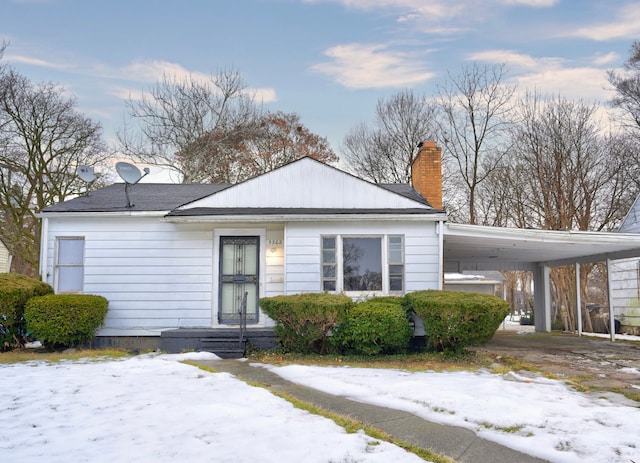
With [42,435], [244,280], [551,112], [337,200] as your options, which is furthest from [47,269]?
[551,112]

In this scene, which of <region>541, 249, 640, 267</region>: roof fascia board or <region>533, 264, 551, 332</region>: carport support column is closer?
<region>541, 249, 640, 267</region>: roof fascia board

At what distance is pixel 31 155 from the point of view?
1984 cm

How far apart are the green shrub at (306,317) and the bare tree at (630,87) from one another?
56.0ft

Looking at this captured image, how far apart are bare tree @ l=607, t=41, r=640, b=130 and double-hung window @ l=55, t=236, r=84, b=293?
20.3m

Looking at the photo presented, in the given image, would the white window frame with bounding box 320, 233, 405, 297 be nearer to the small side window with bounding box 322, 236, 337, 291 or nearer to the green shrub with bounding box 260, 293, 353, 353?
the small side window with bounding box 322, 236, 337, 291

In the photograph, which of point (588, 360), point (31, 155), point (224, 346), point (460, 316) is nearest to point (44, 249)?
point (224, 346)

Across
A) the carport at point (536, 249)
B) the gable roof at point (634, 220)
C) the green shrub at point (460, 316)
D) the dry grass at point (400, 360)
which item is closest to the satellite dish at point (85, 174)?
the dry grass at point (400, 360)

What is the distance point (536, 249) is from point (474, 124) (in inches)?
507

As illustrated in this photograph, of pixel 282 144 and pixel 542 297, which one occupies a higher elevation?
pixel 282 144

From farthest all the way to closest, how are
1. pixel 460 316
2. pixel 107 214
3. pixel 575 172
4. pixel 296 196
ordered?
pixel 575 172
pixel 296 196
pixel 107 214
pixel 460 316

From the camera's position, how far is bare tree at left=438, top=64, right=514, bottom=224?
2323 centimetres

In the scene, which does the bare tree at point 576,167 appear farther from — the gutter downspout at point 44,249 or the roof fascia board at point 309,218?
the gutter downspout at point 44,249

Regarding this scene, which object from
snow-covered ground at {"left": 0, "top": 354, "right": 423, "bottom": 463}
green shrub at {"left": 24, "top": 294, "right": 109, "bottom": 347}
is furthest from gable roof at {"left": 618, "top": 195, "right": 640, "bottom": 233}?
green shrub at {"left": 24, "top": 294, "right": 109, "bottom": 347}

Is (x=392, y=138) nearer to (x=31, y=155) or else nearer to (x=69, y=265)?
(x=31, y=155)
